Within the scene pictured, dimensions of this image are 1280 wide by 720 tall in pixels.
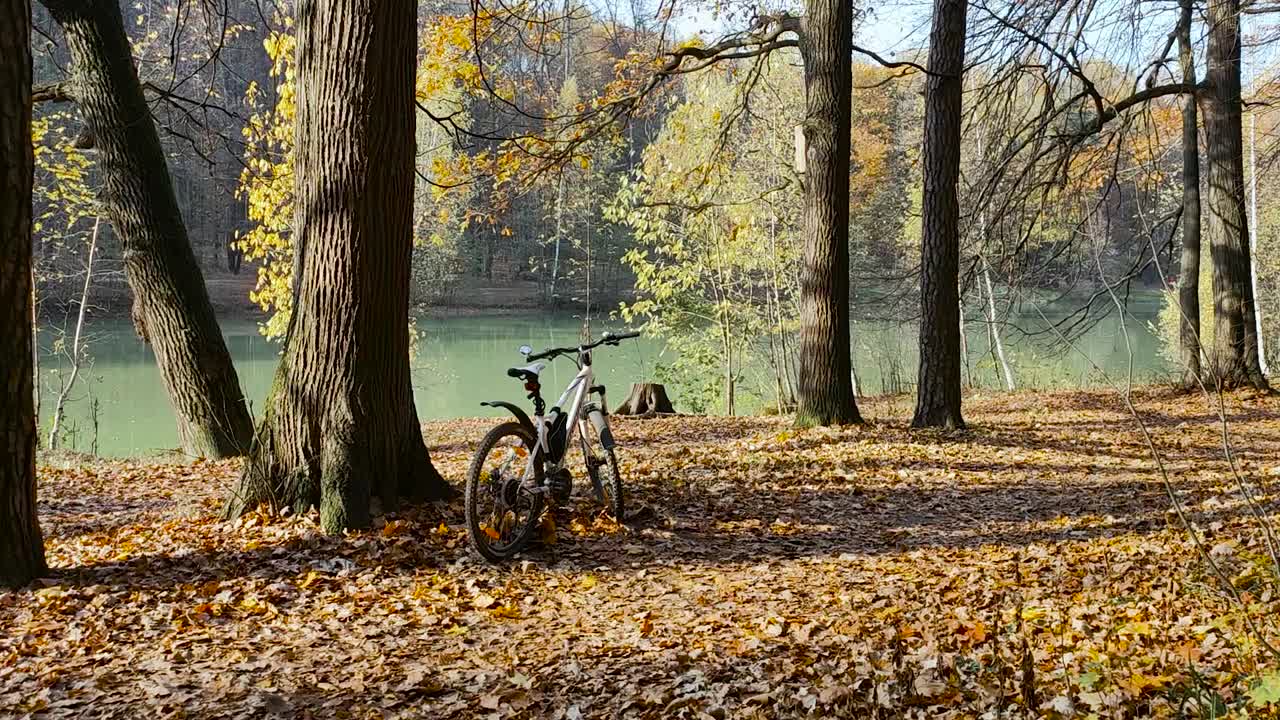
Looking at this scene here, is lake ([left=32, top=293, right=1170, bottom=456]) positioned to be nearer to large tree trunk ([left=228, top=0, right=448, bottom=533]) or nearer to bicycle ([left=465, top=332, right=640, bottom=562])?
large tree trunk ([left=228, top=0, right=448, bottom=533])

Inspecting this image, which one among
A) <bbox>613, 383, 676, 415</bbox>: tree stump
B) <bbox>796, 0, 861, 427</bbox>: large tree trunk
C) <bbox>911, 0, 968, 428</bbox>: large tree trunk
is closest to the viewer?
<bbox>911, 0, 968, 428</bbox>: large tree trunk

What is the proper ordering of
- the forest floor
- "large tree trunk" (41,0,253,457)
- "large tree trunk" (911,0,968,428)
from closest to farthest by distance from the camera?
the forest floor
"large tree trunk" (41,0,253,457)
"large tree trunk" (911,0,968,428)

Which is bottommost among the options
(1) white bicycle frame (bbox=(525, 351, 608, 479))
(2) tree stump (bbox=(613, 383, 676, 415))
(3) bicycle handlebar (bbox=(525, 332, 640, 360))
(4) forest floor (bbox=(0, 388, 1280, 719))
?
(4) forest floor (bbox=(0, 388, 1280, 719))

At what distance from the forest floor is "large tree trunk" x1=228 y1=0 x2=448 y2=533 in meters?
0.33

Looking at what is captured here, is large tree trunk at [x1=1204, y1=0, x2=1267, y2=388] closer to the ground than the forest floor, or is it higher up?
higher up

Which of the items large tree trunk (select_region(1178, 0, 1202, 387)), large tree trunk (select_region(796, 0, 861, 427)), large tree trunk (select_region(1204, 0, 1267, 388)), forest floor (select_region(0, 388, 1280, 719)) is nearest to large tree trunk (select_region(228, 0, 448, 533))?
forest floor (select_region(0, 388, 1280, 719))

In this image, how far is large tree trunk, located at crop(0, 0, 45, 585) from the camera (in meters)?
4.01

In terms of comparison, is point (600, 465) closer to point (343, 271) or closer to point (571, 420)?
point (571, 420)

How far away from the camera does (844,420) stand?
29.8ft

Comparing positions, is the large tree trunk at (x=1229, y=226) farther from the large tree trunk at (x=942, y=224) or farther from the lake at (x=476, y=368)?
the large tree trunk at (x=942, y=224)

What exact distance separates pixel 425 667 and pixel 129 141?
6.52 metres

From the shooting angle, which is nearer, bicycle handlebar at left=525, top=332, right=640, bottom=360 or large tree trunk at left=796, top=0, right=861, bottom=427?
bicycle handlebar at left=525, top=332, right=640, bottom=360


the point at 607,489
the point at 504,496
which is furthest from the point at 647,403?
the point at 504,496

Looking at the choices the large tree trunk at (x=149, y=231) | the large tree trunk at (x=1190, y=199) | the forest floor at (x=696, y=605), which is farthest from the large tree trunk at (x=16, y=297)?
the large tree trunk at (x=1190, y=199)
